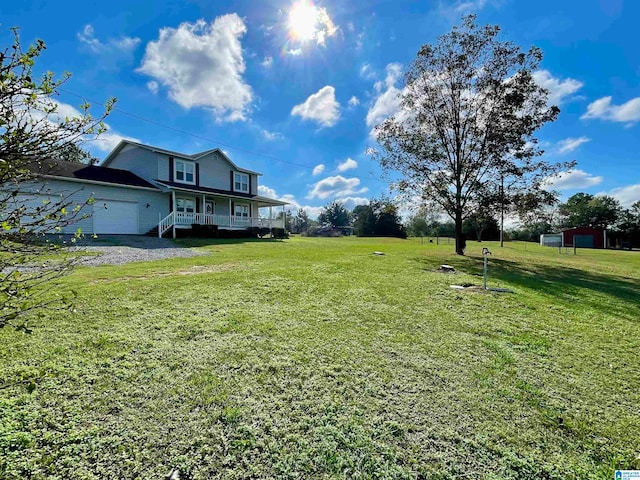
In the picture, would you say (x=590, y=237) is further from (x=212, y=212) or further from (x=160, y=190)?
(x=160, y=190)

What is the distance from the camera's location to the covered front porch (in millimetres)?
18469

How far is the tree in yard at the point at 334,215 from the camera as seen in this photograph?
67.2 metres

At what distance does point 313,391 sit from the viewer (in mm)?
2629

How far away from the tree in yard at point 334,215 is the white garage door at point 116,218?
167ft

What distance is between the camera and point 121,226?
676 inches

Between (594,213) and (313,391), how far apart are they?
67.8 meters

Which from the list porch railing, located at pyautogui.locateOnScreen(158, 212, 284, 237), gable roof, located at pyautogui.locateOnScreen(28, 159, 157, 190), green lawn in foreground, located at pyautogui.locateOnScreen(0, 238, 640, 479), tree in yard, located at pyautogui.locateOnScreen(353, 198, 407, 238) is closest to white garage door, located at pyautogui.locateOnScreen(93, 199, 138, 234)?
gable roof, located at pyautogui.locateOnScreen(28, 159, 157, 190)

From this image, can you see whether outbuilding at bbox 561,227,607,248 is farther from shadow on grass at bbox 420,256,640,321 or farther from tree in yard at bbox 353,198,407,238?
shadow on grass at bbox 420,256,640,321

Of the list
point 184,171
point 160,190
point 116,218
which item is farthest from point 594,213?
point 116,218

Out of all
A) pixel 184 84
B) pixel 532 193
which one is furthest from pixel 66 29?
pixel 532 193

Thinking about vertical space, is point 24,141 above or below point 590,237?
above

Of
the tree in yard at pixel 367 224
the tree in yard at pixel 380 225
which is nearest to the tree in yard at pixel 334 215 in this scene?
the tree in yard at pixel 367 224

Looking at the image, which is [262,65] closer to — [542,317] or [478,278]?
[478,278]

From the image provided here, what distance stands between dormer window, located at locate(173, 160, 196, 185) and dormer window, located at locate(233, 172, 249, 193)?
388cm
